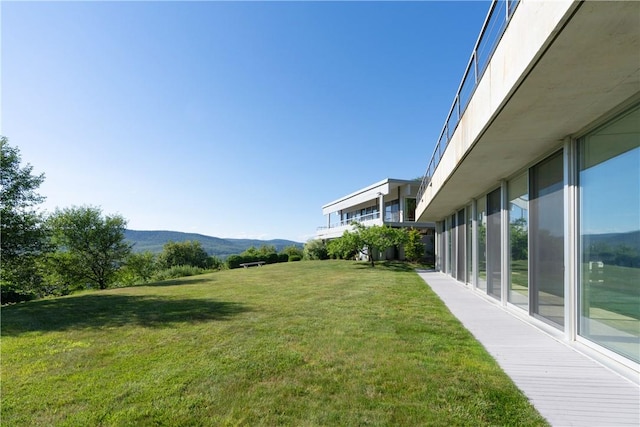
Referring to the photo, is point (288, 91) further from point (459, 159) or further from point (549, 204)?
point (549, 204)

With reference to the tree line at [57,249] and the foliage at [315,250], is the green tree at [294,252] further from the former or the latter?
the foliage at [315,250]

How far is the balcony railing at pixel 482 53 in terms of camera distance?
13.6ft

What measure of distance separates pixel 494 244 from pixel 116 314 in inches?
A: 412

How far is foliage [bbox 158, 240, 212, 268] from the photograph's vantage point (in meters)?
46.8

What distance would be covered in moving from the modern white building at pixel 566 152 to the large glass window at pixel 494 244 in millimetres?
1078

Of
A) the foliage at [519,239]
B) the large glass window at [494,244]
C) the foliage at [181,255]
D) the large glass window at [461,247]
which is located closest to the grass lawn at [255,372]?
the foliage at [519,239]

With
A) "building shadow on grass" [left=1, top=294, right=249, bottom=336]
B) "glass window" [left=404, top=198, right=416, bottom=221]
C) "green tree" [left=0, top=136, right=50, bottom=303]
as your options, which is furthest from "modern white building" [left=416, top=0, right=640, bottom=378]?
"glass window" [left=404, top=198, right=416, bottom=221]

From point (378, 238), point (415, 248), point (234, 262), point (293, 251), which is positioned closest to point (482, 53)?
point (378, 238)

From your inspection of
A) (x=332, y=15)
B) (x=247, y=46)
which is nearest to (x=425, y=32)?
(x=332, y=15)

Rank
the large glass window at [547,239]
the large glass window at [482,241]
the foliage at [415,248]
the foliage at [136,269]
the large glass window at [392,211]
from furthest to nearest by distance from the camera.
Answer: the large glass window at [392,211] → the foliage at [136,269] → the foliage at [415,248] → the large glass window at [482,241] → the large glass window at [547,239]

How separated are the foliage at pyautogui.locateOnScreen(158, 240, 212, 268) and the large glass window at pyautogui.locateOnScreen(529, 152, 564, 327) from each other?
45.5 m

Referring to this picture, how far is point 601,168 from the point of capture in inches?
171

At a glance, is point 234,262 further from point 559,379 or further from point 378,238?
point 559,379

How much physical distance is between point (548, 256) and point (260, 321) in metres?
5.81
